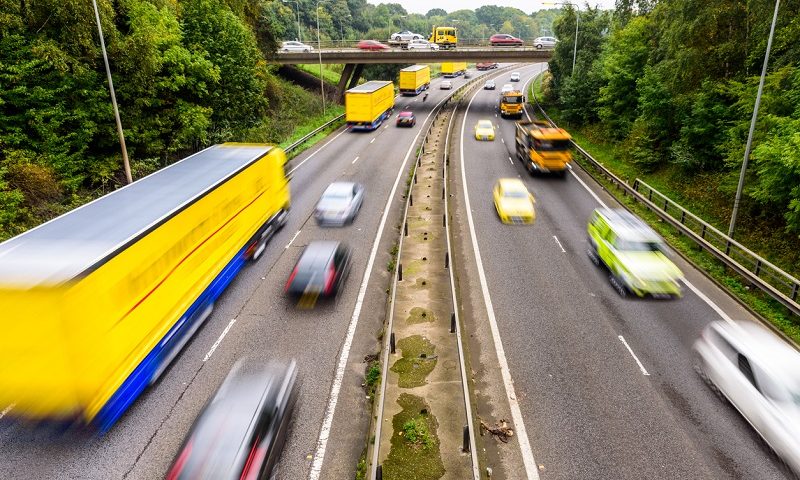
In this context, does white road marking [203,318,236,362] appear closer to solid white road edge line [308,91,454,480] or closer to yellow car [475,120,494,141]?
solid white road edge line [308,91,454,480]

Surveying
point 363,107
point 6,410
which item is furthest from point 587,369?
point 363,107

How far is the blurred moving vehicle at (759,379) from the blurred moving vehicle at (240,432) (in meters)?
10.4

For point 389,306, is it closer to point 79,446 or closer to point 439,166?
point 79,446

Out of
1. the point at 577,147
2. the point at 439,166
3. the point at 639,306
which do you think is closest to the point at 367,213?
the point at 439,166

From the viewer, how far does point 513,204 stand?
24.3 m

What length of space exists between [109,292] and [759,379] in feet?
46.5

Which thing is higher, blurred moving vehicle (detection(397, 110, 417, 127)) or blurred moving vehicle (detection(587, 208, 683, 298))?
blurred moving vehicle (detection(397, 110, 417, 127))

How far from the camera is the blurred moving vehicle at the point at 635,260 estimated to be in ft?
54.4

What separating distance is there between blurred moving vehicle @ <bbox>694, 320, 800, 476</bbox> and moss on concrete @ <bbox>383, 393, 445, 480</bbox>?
276 inches

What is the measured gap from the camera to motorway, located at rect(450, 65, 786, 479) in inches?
408

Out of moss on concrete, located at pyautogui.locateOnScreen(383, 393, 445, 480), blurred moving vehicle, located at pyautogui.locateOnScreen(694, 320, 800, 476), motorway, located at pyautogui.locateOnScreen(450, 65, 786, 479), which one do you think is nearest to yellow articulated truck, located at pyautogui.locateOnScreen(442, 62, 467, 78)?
motorway, located at pyautogui.locateOnScreen(450, 65, 786, 479)

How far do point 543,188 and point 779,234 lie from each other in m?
12.0

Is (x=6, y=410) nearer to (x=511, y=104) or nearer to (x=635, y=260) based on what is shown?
(x=635, y=260)

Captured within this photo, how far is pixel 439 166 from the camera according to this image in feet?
113
